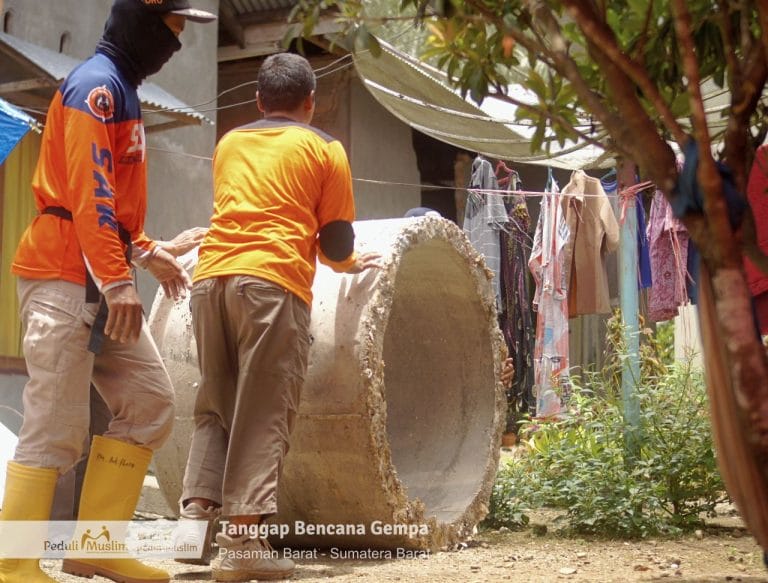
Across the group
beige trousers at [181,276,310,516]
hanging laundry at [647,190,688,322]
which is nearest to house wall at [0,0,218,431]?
hanging laundry at [647,190,688,322]

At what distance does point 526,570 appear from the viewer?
453cm

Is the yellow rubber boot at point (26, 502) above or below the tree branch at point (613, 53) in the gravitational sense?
below

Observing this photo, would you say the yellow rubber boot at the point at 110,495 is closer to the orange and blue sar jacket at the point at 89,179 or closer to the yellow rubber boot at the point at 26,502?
the yellow rubber boot at the point at 26,502

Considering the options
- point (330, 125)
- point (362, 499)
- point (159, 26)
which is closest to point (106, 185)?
point (159, 26)

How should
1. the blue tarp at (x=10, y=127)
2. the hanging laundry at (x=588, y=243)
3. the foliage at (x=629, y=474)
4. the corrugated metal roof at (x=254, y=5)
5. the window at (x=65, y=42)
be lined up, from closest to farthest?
the foliage at (x=629, y=474) < the blue tarp at (x=10, y=127) < the window at (x=65, y=42) < the hanging laundry at (x=588, y=243) < the corrugated metal roof at (x=254, y=5)

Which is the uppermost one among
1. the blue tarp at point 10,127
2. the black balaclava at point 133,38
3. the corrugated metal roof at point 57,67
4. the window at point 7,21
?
the window at point 7,21

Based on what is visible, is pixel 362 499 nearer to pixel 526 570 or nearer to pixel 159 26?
pixel 526 570

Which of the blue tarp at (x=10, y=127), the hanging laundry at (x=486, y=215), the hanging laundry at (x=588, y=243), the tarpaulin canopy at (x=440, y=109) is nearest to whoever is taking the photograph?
the blue tarp at (x=10, y=127)

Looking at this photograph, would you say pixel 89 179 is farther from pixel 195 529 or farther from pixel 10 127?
pixel 10 127

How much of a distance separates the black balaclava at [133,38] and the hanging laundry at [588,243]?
5470 mm

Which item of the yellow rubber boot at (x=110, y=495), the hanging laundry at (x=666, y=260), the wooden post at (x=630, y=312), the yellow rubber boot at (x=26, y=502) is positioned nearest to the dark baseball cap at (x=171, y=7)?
the yellow rubber boot at (x=110, y=495)

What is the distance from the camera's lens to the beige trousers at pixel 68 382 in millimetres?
3531

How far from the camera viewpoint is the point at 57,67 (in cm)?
790

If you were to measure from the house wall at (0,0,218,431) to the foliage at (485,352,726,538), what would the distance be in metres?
4.06
